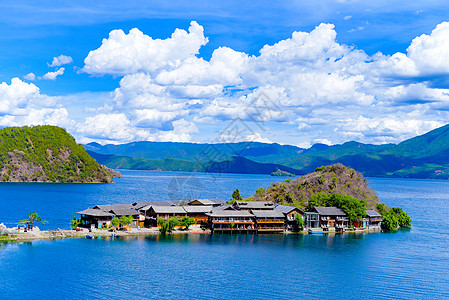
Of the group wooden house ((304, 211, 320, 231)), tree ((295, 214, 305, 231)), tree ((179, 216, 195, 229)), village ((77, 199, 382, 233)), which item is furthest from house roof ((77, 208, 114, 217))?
wooden house ((304, 211, 320, 231))

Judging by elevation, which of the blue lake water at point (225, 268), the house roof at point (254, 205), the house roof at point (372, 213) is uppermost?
the house roof at point (254, 205)

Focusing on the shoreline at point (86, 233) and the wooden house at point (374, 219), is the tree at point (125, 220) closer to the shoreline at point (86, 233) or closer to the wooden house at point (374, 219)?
the shoreline at point (86, 233)

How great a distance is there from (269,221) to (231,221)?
33.3 feet

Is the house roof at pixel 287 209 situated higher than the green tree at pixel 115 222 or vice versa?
the house roof at pixel 287 209

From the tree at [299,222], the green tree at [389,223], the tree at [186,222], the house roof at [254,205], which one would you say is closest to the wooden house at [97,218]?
the tree at [186,222]

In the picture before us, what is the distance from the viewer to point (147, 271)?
6209 cm

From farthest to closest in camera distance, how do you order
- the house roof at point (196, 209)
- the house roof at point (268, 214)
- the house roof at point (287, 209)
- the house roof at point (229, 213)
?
the house roof at point (287, 209), the house roof at point (196, 209), the house roof at point (268, 214), the house roof at point (229, 213)

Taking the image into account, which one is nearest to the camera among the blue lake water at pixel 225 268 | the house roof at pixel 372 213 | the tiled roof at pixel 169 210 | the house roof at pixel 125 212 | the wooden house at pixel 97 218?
the blue lake water at pixel 225 268

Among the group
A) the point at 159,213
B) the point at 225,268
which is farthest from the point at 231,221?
the point at 225,268

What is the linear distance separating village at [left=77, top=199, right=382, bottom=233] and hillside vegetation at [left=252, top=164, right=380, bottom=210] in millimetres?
20322

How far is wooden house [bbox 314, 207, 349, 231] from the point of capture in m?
106

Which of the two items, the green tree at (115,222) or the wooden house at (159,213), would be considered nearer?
the green tree at (115,222)

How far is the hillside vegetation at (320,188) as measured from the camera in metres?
132

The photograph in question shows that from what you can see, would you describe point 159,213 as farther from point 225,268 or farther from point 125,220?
point 225,268
